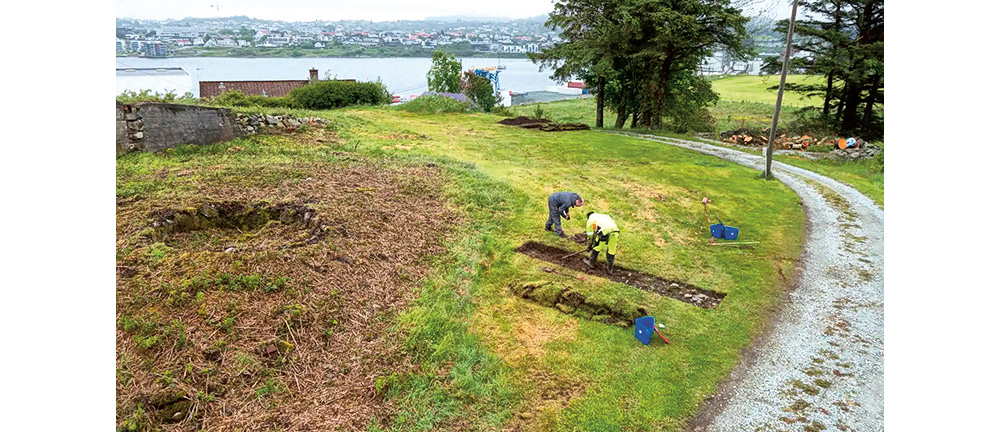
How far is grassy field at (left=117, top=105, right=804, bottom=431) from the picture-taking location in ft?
20.6

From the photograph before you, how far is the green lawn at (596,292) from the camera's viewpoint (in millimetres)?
6512

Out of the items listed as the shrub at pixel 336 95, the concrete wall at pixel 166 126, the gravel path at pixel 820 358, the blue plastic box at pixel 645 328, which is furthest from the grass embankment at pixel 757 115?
the concrete wall at pixel 166 126

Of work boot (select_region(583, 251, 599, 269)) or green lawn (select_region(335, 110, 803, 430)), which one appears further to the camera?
work boot (select_region(583, 251, 599, 269))

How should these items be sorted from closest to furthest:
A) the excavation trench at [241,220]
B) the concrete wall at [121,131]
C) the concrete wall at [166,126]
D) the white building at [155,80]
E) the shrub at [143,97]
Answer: the excavation trench at [241,220], the concrete wall at [121,131], the concrete wall at [166,126], the shrub at [143,97], the white building at [155,80]

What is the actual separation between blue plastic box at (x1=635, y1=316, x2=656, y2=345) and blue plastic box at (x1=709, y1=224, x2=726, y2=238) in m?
6.12

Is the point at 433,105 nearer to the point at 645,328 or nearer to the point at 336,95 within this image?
the point at 336,95

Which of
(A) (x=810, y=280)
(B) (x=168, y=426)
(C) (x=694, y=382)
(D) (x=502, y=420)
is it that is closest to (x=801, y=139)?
(A) (x=810, y=280)

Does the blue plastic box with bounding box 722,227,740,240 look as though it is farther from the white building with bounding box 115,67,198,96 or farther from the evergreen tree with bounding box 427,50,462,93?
the evergreen tree with bounding box 427,50,462,93

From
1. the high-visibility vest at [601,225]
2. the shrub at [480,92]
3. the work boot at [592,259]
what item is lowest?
the work boot at [592,259]

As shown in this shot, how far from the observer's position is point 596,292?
9477 millimetres

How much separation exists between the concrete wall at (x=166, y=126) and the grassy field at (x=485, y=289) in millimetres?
621

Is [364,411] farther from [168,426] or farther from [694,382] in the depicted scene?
[694,382]

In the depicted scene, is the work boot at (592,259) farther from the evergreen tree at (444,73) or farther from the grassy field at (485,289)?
the evergreen tree at (444,73)

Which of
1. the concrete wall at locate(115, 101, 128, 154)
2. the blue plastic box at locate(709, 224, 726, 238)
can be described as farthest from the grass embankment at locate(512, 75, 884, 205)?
the concrete wall at locate(115, 101, 128, 154)
